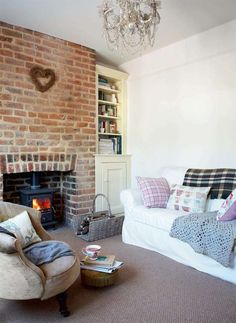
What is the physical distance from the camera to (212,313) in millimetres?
1792

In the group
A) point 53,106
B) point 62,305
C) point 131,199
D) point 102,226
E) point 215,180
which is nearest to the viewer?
point 62,305

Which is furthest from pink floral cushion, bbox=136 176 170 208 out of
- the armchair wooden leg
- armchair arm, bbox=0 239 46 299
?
armchair arm, bbox=0 239 46 299

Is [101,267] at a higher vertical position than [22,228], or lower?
lower

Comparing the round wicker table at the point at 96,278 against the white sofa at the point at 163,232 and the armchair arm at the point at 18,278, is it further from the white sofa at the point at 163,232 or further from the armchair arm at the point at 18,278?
the white sofa at the point at 163,232

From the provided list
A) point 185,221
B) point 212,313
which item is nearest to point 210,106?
Answer: point 185,221

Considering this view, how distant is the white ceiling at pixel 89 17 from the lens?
270 centimetres

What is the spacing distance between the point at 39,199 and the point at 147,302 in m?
2.13

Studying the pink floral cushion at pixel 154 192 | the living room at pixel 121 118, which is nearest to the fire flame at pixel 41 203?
the living room at pixel 121 118

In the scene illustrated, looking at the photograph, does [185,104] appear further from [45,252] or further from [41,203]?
[45,252]

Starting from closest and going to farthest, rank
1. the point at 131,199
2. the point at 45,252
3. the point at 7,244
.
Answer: the point at 7,244, the point at 45,252, the point at 131,199

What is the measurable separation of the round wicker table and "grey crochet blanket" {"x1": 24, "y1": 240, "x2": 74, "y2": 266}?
260 millimetres

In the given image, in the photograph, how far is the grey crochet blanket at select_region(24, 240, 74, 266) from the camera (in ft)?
6.03

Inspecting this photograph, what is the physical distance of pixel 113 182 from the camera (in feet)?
13.9

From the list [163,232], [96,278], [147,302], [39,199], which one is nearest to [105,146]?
[39,199]
